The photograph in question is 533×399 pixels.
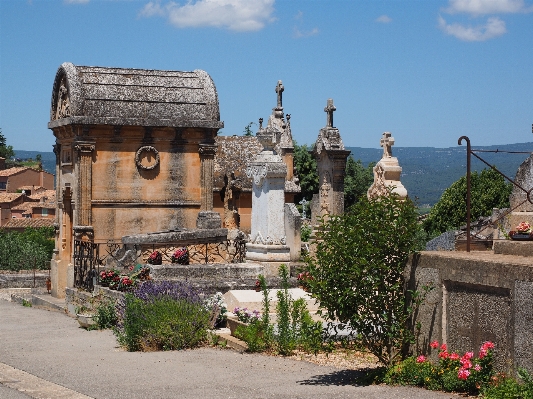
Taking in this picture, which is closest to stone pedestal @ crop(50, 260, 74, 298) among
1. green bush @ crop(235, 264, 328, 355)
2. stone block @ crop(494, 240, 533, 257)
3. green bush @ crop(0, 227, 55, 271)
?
green bush @ crop(0, 227, 55, 271)

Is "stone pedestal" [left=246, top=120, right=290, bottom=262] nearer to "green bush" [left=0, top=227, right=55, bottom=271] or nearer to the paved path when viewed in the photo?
the paved path

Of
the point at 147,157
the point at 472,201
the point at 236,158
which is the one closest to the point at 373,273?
the point at 147,157

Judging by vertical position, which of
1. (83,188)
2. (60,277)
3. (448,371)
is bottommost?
(60,277)

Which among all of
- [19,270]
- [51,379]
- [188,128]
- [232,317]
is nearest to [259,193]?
[232,317]

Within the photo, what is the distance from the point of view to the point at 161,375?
432 inches

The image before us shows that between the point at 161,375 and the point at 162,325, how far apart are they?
7.06 ft

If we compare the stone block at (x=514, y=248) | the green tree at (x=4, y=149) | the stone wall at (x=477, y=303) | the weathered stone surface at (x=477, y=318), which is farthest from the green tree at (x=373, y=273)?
the green tree at (x=4, y=149)

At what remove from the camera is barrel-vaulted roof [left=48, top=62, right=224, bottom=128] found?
72.3 feet

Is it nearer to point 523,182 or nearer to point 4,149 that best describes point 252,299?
point 523,182

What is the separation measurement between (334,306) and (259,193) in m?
7.80

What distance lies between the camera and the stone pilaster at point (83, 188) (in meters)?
21.9

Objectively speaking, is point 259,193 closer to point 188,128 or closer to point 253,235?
point 253,235

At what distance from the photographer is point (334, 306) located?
10016 millimetres

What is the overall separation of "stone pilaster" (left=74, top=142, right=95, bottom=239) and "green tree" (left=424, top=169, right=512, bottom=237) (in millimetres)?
17869
